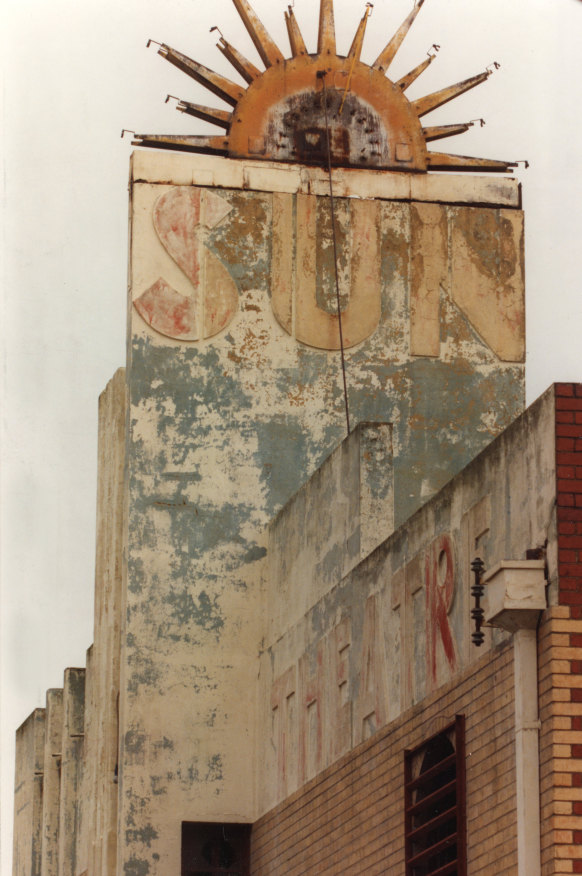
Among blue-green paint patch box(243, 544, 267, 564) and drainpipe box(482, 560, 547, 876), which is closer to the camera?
drainpipe box(482, 560, 547, 876)

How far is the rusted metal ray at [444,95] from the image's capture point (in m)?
29.3

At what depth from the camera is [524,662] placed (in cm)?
1550

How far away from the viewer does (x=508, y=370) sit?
28281 millimetres

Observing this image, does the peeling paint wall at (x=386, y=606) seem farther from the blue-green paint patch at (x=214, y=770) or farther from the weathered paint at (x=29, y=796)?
the weathered paint at (x=29, y=796)

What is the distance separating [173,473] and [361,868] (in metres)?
8.25

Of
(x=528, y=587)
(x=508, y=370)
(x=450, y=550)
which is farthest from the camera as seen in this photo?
(x=508, y=370)

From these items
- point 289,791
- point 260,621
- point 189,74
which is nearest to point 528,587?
point 289,791

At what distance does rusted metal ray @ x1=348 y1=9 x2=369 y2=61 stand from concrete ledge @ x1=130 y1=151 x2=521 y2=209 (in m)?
1.82

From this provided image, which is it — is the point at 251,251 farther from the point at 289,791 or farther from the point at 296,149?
the point at 289,791

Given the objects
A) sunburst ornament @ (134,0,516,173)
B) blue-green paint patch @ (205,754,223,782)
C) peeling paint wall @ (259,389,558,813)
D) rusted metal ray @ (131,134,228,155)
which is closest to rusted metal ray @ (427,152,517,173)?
sunburst ornament @ (134,0,516,173)

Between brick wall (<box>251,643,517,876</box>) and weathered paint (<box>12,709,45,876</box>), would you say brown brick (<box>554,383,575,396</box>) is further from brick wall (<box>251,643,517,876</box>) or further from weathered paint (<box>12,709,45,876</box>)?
weathered paint (<box>12,709,45,876</box>)

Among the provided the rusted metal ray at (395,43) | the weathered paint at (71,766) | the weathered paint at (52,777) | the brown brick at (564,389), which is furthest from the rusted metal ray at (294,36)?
the brown brick at (564,389)

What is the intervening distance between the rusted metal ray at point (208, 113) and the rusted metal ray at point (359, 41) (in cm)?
206

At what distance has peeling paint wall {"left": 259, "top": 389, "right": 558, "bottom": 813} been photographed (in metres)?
16.5
